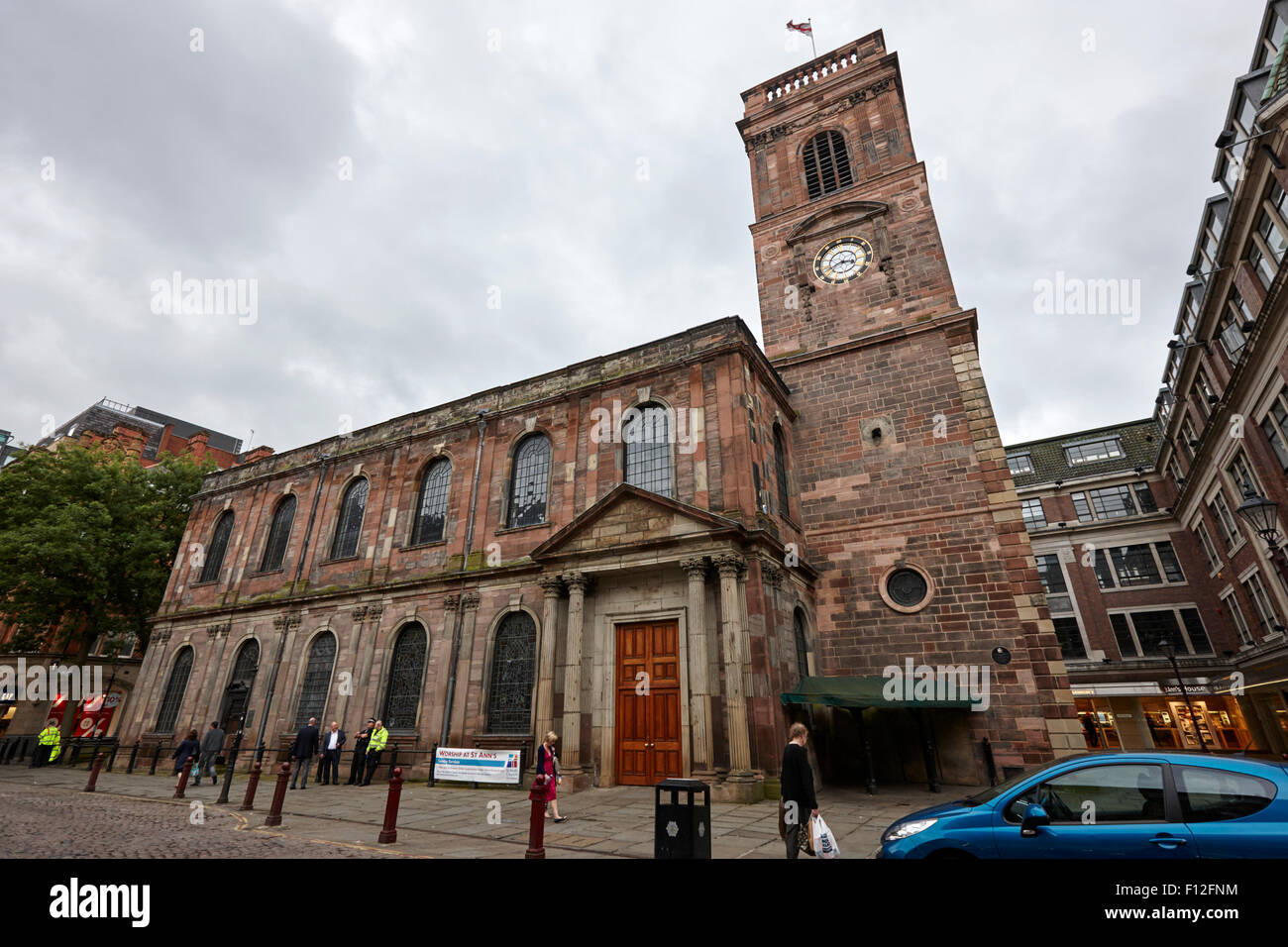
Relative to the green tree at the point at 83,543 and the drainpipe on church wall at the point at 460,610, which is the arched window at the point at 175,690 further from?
the drainpipe on church wall at the point at 460,610

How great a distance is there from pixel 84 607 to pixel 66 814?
1995 cm

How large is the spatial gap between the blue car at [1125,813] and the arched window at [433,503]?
1711 cm

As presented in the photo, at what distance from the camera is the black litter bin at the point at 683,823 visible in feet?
21.4

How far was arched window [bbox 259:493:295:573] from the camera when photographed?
23062 millimetres

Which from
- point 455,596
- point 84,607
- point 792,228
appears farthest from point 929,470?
point 84,607

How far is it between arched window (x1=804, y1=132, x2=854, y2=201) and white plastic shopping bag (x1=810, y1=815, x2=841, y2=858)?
22.2 metres

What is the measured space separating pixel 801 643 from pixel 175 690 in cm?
2331

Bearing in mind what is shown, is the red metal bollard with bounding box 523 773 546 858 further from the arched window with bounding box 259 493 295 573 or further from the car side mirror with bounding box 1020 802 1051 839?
the arched window with bounding box 259 493 295 573

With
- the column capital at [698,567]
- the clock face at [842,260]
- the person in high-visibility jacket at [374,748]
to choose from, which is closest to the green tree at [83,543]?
the person in high-visibility jacket at [374,748]

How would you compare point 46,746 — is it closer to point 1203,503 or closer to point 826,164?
point 826,164

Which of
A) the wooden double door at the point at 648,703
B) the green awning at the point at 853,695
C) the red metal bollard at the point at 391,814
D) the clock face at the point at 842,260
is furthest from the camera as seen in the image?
the clock face at the point at 842,260

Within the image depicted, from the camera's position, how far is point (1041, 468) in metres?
36.0

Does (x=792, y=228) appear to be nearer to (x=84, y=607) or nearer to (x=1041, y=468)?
(x=1041, y=468)

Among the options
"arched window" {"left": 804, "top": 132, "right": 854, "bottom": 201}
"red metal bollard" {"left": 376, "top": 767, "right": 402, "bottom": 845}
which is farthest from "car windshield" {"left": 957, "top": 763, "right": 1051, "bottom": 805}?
"arched window" {"left": 804, "top": 132, "right": 854, "bottom": 201}
